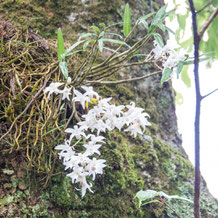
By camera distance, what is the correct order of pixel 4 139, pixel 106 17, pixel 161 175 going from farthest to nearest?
pixel 106 17 < pixel 161 175 < pixel 4 139

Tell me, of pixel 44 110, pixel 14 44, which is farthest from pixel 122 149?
pixel 14 44

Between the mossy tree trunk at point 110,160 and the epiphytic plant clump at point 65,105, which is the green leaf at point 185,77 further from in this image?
the epiphytic plant clump at point 65,105

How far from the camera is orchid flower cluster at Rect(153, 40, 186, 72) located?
Result: 88 centimetres

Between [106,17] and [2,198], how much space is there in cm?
116

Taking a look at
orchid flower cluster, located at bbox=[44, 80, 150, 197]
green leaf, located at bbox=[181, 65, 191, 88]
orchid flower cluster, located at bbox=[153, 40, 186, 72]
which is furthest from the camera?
green leaf, located at bbox=[181, 65, 191, 88]

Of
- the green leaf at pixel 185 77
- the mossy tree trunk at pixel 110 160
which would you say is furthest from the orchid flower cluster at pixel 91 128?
the green leaf at pixel 185 77

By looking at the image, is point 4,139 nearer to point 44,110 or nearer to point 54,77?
point 44,110

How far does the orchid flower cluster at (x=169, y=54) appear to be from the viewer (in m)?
0.88

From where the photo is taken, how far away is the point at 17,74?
38.7 inches

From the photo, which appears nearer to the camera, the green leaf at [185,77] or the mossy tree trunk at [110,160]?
the mossy tree trunk at [110,160]

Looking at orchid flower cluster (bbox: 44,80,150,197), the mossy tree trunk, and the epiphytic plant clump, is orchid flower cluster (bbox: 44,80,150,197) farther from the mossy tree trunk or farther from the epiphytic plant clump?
the mossy tree trunk

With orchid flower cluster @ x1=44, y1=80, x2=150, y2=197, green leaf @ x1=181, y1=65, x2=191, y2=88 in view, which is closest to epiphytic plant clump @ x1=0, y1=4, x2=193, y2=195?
orchid flower cluster @ x1=44, y1=80, x2=150, y2=197

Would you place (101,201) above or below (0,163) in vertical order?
below

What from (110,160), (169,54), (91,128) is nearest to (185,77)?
(169,54)
